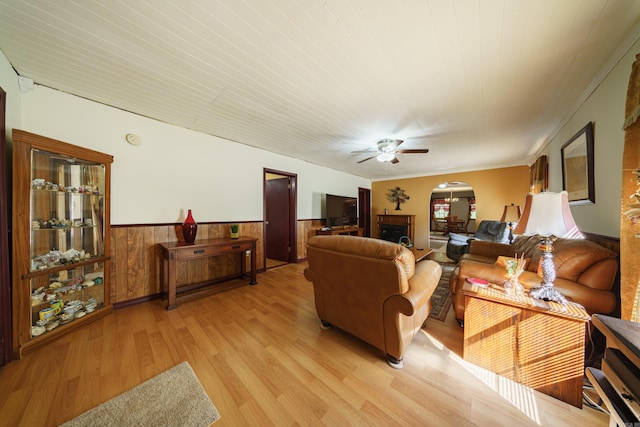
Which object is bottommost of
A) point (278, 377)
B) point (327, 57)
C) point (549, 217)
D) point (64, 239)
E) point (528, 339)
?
point (278, 377)

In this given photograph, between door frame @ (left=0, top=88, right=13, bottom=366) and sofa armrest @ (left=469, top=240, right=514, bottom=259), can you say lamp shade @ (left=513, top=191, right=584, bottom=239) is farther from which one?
door frame @ (left=0, top=88, right=13, bottom=366)

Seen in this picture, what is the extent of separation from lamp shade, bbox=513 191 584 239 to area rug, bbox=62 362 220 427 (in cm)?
228

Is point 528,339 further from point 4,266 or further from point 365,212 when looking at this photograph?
point 365,212

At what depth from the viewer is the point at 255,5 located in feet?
3.71

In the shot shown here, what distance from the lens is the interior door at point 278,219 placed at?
4266 millimetres

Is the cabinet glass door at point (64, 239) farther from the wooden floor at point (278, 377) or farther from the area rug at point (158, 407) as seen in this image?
the area rug at point (158, 407)

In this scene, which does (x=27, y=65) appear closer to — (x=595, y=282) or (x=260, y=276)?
(x=260, y=276)

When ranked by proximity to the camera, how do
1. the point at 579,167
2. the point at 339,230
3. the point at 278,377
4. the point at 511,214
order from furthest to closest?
1. the point at 339,230
2. the point at 511,214
3. the point at 579,167
4. the point at 278,377

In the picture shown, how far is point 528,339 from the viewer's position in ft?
4.13

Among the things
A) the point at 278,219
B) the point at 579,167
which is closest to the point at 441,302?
the point at 579,167

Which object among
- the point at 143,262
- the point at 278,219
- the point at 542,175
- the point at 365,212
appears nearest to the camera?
the point at 143,262

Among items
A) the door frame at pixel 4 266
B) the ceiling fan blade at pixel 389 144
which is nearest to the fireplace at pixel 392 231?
the ceiling fan blade at pixel 389 144

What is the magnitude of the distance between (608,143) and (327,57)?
2386 millimetres

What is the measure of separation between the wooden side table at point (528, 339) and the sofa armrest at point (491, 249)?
194cm
